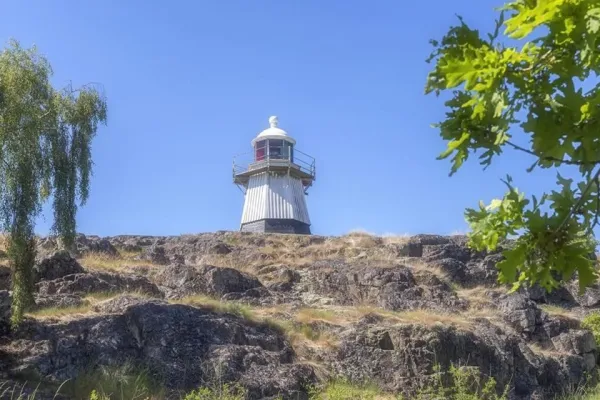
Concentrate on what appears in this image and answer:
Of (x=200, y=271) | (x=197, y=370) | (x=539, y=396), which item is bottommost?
(x=539, y=396)

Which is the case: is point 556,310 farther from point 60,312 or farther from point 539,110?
point 539,110

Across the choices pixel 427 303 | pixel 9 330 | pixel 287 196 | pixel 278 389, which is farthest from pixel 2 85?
pixel 287 196

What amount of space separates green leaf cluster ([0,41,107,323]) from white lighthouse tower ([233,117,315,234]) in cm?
2086

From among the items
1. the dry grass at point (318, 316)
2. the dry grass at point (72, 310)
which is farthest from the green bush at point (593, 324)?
the dry grass at point (72, 310)

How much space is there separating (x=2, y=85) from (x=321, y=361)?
7513 mm

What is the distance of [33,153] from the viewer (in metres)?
11.8

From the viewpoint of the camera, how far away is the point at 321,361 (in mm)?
11695

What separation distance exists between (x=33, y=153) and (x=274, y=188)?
22.8 meters

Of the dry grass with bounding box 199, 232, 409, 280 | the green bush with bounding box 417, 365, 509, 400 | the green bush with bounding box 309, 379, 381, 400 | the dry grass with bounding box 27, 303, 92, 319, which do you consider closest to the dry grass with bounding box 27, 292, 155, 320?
the dry grass with bounding box 27, 303, 92, 319

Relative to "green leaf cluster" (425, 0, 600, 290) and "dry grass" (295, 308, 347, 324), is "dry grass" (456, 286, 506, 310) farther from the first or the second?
"green leaf cluster" (425, 0, 600, 290)

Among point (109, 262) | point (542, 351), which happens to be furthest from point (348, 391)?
point (109, 262)

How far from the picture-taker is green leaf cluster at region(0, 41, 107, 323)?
450 inches

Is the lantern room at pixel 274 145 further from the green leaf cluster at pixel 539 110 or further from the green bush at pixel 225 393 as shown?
the green leaf cluster at pixel 539 110

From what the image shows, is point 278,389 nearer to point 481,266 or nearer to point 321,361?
point 321,361
